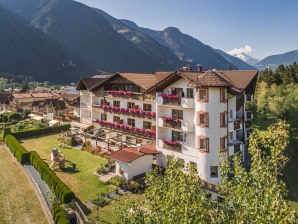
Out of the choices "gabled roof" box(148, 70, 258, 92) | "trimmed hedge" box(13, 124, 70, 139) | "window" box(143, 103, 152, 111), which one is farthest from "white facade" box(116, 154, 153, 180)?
"trimmed hedge" box(13, 124, 70, 139)

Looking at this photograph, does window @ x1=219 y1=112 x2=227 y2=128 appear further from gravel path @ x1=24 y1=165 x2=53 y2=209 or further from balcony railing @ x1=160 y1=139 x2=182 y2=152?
gravel path @ x1=24 y1=165 x2=53 y2=209

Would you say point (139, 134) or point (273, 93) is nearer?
point (139, 134)

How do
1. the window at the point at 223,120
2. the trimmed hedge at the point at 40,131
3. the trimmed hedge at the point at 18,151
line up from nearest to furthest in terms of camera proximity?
the window at the point at 223,120
the trimmed hedge at the point at 18,151
the trimmed hedge at the point at 40,131

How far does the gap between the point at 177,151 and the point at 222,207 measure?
2417 centimetres

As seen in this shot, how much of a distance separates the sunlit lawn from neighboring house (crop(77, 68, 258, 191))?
4.39 m

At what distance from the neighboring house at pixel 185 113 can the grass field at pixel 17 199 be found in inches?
428

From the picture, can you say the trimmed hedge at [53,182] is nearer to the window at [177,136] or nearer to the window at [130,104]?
the window at [177,136]

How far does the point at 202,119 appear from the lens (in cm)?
3281

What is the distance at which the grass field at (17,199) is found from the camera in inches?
1031

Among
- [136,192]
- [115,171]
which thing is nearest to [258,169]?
[136,192]

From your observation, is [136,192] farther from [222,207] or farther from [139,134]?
[222,207]

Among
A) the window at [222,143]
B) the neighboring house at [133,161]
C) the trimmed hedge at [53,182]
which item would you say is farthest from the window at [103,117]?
the window at [222,143]

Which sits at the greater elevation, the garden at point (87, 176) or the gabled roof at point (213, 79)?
the gabled roof at point (213, 79)

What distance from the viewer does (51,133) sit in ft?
199
